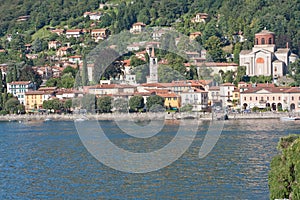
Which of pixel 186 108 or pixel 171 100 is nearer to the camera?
pixel 186 108

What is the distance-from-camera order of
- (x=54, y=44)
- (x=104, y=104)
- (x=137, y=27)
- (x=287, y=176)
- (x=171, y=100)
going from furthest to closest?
(x=137, y=27) < (x=54, y=44) < (x=171, y=100) < (x=104, y=104) < (x=287, y=176)

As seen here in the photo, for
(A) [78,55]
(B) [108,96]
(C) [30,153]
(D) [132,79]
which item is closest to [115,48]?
(A) [78,55]

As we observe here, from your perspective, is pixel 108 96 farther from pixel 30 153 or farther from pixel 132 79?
pixel 30 153

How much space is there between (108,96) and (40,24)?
78.6 ft

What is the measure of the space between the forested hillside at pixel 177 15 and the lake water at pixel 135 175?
1951 centimetres

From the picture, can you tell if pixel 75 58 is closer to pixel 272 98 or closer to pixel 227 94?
pixel 227 94

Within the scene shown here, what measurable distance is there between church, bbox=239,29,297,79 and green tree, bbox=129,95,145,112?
6.06 m

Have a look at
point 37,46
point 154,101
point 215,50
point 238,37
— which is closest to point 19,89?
point 154,101

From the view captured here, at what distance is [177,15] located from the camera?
54.0 metres

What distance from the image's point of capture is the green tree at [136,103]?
35281 mm

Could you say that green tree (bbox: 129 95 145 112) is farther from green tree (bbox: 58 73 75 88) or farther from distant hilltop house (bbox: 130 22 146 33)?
distant hilltop house (bbox: 130 22 146 33)

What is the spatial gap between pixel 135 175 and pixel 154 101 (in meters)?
18.4

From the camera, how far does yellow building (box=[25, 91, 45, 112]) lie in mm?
39094

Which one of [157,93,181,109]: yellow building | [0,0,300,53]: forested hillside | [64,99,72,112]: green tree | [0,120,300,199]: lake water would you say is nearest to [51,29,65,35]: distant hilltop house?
[0,0,300,53]: forested hillside
